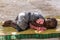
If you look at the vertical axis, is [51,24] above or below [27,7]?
below

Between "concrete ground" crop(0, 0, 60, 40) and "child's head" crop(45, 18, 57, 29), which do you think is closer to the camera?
"child's head" crop(45, 18, 57, 29)

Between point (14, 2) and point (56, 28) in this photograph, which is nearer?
point (56, 28)

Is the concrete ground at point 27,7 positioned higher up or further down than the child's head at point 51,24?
higher up

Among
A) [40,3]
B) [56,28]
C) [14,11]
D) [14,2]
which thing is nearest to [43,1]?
[40,3]

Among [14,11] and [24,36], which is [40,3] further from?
[24,36]

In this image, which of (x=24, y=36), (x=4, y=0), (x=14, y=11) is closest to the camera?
(x=24, y=36)

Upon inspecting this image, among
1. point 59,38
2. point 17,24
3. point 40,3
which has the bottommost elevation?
point 59,38

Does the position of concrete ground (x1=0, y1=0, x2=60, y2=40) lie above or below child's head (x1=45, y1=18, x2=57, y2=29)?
above

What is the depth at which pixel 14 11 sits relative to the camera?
2051 millimetres

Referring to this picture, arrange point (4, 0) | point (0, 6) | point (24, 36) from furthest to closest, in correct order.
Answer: point (4, 0), point (0, 6), point (24, 36)

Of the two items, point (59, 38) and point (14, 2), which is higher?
point (14, 2)

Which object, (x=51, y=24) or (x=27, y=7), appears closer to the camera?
(x=51, y=24)

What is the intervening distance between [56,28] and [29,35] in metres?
0.22

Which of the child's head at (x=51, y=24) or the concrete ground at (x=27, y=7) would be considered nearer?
the child's head at (x=51, y=24)
